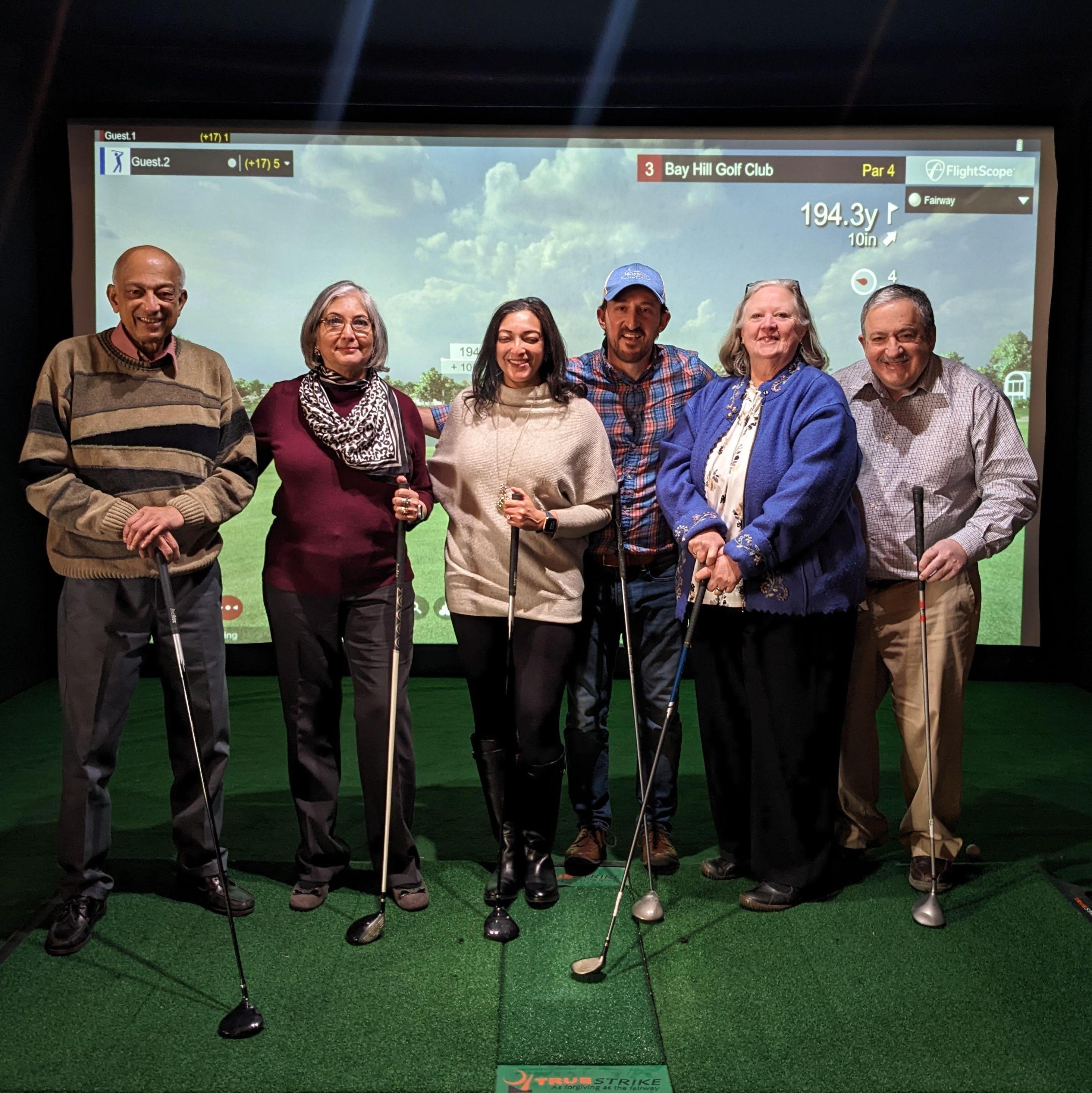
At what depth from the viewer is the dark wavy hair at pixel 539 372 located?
8.70 ft

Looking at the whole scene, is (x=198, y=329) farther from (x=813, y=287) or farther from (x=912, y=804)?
(x=912, y=804)

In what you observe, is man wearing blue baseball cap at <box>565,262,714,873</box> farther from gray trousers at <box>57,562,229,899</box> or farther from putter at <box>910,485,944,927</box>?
gray trousers at <box>57,562,229,899</box>

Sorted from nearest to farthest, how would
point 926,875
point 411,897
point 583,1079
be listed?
point 583,1079
point 411,897
point 926,875

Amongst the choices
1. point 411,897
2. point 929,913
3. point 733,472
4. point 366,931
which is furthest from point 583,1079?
point 733,472

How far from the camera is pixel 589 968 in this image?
233 centimetres

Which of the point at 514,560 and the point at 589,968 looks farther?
the point at 514,560

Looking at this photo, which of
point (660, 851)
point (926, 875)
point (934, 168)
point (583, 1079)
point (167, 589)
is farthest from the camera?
point (934, 168)

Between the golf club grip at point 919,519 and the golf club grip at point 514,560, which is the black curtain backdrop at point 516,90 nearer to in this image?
the golf club grip at point 919,519

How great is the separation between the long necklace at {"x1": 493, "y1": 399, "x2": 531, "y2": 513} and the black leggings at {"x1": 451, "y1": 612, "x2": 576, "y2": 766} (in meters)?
0.32

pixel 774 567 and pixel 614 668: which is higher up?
pixel 774 567

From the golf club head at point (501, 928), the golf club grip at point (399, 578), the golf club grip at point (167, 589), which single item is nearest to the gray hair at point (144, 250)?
the golf club grip at point (167, 589)

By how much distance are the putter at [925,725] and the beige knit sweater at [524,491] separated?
2.64ft

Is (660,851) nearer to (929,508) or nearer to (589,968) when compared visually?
(589,968)

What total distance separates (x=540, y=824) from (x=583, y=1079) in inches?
34.8
